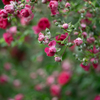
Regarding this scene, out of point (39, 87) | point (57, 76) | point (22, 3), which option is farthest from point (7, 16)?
point (57, 76)

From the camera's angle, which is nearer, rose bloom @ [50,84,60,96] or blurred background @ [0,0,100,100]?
blurred background @ [0,0,100,100]

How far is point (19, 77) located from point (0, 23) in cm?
118

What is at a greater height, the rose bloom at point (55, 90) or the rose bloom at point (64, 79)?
the rose bloom at point (64, 79)

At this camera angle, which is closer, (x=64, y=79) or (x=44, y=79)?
(x=64, y=79)

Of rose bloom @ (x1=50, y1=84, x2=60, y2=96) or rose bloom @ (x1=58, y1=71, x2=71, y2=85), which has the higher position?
rose bloom @ (x1=58, y1=71, x2=71, y2=85)

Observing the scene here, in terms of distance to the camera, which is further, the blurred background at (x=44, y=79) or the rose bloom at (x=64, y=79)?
the rose bloom at (x=64, y=79)

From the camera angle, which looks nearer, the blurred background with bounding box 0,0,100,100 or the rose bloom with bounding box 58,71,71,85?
the blurred background with bounding box 0,0,100,100

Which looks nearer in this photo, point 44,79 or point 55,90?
point 55,90

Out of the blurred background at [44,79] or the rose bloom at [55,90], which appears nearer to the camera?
the blurred background at [44,79]

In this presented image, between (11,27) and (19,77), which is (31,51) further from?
(11,27)

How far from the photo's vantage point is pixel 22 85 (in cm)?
199

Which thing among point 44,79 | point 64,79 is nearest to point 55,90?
point 64,79

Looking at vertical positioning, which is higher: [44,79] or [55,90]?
[44,79]

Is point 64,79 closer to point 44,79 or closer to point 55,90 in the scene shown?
point 55,90
